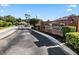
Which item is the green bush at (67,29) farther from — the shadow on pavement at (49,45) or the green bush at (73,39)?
the shadow on pavement at (49,45)

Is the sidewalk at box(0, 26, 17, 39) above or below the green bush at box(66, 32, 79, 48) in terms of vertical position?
above

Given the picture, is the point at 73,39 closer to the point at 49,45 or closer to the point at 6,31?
the point at 49,45

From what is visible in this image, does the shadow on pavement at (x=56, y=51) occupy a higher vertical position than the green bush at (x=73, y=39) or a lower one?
lower

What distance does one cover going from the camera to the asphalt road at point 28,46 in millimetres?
10195

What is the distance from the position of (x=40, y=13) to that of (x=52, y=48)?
159 cm

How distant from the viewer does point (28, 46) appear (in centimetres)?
1066

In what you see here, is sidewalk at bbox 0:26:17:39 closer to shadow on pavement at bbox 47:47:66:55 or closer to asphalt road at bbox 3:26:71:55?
asphalt road at bbox 3:26:71:55

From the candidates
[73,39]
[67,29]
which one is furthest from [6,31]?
[73,39]

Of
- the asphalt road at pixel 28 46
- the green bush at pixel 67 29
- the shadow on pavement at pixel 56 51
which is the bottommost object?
the shadow on pavement at pixel 56 51

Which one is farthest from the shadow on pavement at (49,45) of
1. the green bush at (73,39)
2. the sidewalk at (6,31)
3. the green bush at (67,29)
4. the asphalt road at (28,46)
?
the sidewalk at (6,31)

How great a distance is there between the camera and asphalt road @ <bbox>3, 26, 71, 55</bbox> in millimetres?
10195

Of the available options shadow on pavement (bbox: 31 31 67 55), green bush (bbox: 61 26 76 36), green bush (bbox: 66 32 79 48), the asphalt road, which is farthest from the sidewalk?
green bush (bbox: 66 32 79 48)
